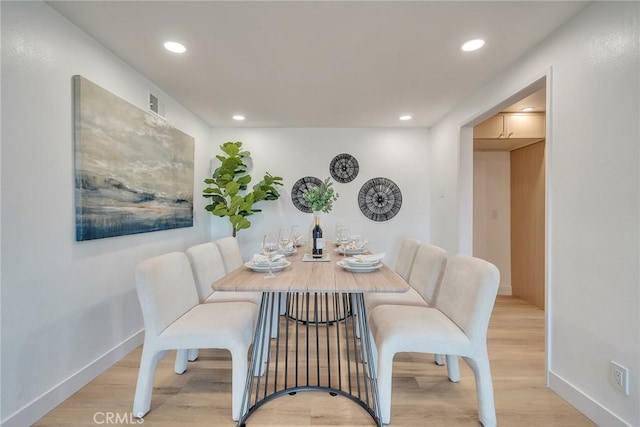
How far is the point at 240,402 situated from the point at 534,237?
147 inches

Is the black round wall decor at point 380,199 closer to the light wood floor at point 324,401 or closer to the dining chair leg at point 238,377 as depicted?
the light wood floor at point 324,401

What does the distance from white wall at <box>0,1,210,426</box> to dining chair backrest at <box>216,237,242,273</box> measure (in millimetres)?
785

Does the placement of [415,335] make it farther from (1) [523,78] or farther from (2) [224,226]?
(2) [224,226]

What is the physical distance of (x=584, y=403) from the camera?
163 centimetres

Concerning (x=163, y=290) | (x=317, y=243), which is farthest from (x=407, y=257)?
(x=163, y=290)

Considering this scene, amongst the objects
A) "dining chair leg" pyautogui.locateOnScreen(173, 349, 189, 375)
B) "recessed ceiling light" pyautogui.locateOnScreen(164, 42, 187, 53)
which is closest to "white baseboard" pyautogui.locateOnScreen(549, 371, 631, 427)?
"dining chair leg" pyautogui.locateOnScreen(173, 349, 189, 375)

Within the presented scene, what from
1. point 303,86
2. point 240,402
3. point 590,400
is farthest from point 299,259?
point 590,400

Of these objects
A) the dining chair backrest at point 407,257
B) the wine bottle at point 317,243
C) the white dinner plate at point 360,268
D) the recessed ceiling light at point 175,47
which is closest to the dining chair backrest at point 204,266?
the wine bottle at point 317,243

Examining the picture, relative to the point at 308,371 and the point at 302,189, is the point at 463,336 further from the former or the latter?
the point at 302,189

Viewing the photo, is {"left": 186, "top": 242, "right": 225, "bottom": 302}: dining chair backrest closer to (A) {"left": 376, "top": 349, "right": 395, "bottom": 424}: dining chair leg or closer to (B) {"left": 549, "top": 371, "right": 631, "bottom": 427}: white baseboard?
(A) {"left": 376, "top": 349, "right": 395, "bottom": 424}: dining chair leg

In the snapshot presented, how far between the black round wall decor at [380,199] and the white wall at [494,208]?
44.1 inches

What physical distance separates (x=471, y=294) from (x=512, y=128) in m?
2.64

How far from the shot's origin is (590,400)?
1595 millimetres

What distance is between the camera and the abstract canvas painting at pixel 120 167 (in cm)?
188
